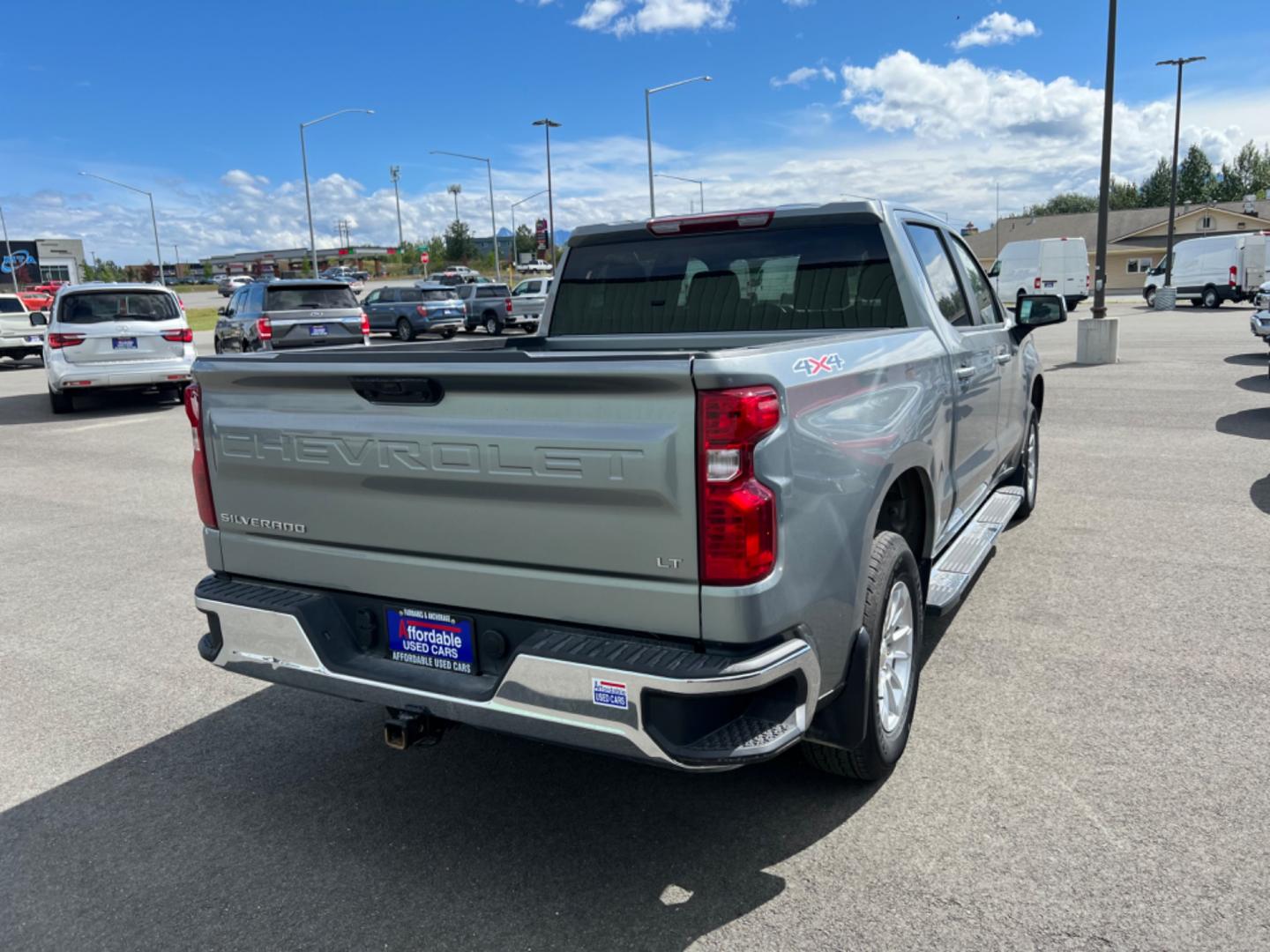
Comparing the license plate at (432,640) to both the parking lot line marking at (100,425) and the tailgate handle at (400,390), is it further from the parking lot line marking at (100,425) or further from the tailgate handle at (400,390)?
the parking lot line marking at (100,425)

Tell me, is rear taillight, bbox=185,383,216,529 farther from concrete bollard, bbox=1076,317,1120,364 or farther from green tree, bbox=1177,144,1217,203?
green tree, bbox=1177,144,1217,203

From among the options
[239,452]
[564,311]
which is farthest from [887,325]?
[239,452]

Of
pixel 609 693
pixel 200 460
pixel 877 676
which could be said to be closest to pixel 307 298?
pixel 200 460

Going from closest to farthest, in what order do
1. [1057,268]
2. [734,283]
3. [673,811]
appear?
[673,811]
[734,283]
[1057,268]

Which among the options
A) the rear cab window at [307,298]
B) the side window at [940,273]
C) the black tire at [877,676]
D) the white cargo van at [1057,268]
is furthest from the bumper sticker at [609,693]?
the white cargo van at [1057,268]

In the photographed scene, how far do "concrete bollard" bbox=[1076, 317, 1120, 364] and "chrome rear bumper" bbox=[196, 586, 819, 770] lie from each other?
1602 centimetres

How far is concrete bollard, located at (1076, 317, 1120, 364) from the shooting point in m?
16.8

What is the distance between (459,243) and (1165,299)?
96.7 metres

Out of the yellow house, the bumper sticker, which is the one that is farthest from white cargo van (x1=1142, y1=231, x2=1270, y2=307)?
the bumper sticker

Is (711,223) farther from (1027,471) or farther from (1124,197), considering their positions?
(1124,197)

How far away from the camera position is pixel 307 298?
16219 mm

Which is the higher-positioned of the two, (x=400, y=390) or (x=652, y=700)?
(x=400, y=390)

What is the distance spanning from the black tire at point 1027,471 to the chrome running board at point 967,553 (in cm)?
76

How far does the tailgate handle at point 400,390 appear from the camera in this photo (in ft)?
9.34
